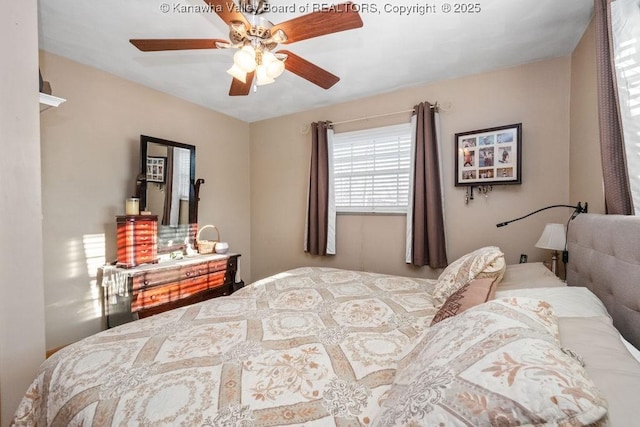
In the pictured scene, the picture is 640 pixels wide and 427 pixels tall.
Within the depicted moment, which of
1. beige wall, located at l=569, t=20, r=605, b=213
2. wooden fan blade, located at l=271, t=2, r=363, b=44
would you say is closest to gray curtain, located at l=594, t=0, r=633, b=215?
beige wall, located at l=569, t=20, r=605, b=213

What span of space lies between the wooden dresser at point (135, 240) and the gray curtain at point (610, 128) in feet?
10.6

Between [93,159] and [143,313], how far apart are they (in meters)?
1.46

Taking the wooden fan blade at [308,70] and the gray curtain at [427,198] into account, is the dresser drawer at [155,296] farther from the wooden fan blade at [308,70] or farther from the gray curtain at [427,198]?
the gray curtain at [427,198]

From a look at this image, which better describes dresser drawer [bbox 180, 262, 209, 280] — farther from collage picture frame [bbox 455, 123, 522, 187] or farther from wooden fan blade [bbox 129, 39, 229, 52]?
collage picture frame [bbox 455, 123, 522, 187]

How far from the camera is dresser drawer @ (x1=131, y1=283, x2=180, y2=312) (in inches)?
90.7

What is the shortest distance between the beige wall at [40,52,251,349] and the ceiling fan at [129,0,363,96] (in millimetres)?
1317

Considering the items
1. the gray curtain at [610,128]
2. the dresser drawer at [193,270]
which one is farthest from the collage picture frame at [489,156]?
the dresser drawer at [193,270]

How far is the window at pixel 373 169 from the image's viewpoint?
296 centimetres

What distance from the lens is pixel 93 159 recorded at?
2490mm

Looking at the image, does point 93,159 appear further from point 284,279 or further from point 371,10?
point 371,10

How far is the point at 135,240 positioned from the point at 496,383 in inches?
109

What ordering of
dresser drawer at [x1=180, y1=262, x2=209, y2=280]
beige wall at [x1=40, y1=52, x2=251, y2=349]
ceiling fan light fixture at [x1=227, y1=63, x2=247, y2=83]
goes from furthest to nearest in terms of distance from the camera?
1. dresser drawer at [x1=180, y1=262, x2=209, y2=280]
2. beige wall at [x1=40, y1=52, x2=251, y2=349]
3. ceiling fan light fixture at [x1=227, y1=63, x2=247, y2=83]

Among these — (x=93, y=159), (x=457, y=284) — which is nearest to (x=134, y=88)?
(x=93, y=159)

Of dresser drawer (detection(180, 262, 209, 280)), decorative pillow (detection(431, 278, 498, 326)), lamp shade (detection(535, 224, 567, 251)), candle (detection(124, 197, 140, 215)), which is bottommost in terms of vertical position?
dresser drawer (detection(180, 262, 209, 280))
